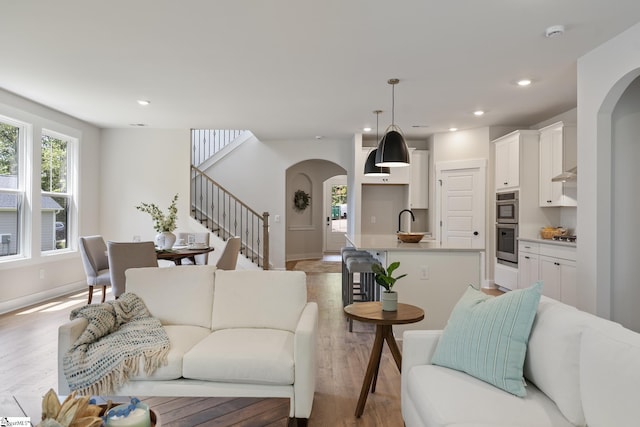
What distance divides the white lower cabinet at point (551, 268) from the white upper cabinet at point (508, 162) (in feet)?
3.13

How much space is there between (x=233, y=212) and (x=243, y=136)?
1.58 meters

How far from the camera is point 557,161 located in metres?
5.32

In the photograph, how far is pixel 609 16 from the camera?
2.94 m

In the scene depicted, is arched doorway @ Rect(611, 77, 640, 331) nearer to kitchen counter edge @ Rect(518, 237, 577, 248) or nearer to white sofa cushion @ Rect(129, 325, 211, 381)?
kitchen counter edge @ Rect(518, 237, 577, 248)

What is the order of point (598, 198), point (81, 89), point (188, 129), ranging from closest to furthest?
point (598, 198) < point (81, 89) < point (188, 129)

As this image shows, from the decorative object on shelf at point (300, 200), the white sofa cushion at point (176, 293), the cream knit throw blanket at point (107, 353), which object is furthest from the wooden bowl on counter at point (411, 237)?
the decorative object on shelf at point (300, 200)

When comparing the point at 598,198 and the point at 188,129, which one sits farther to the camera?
the point at 188,129

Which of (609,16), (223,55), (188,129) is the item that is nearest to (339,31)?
(223,55)

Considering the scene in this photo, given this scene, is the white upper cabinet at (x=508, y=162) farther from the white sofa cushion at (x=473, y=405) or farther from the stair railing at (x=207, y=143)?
the stair railing at (x=207, y=143)

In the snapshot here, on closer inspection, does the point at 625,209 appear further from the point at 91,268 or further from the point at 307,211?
the point at 307,211

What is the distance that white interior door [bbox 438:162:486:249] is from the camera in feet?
22.0

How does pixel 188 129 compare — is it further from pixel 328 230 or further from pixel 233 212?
pixel 328 230

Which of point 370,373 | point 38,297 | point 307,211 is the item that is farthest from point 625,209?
point 307,211

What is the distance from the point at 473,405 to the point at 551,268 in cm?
392
